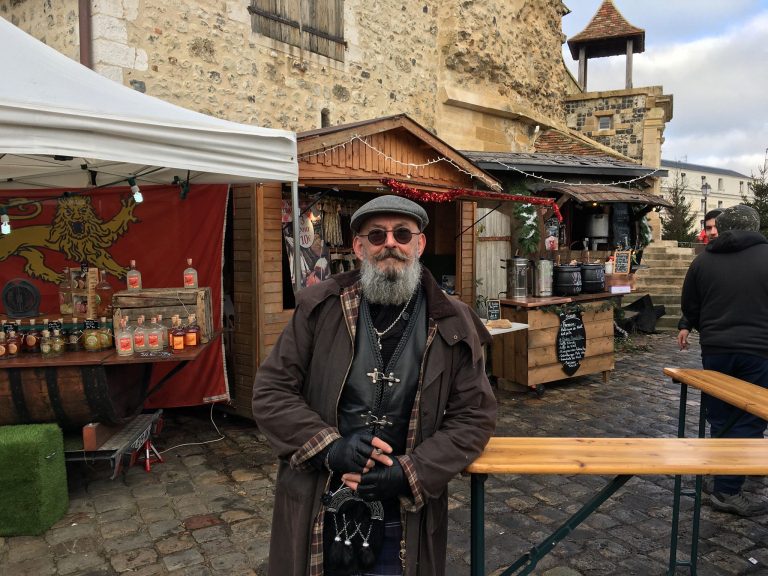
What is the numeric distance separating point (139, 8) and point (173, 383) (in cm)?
438

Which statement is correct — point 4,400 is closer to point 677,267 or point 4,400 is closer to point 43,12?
point 43,12

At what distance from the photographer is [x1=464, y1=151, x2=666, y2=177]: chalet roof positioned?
779cm

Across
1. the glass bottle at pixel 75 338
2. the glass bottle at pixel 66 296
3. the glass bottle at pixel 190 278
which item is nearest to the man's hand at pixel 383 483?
the glass bottle at pixel 75 338

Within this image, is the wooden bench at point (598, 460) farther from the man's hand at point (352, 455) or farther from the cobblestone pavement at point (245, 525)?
the cobblestone pavement at point (245, 525)

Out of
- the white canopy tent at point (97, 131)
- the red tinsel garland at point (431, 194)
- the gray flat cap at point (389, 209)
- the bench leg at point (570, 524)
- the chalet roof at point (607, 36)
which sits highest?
the chalet roof at point (607, 36)

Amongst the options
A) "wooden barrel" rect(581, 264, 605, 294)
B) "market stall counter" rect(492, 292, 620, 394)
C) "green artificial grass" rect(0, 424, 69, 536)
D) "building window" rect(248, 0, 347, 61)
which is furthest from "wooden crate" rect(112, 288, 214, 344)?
"wooden barrel" rect(581, 264, 605, 294)

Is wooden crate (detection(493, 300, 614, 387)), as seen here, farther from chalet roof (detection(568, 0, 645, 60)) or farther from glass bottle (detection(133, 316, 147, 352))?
chalet roof (detection(568, 0, 645, 60))

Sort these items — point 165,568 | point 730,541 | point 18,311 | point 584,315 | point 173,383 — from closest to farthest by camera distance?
1. point 165,568
2. point 730,541
3. point 18,311
4. point 173,383
5. point 584,315

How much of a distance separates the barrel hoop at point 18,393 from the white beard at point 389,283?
2.99 m

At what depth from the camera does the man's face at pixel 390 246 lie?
6.81 ft

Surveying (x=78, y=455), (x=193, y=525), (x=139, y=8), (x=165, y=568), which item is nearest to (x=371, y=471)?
(x=165, y=568)

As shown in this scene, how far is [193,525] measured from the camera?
3.58 metres

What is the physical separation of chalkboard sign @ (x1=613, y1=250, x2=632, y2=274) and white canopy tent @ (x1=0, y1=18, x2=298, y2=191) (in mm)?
5370

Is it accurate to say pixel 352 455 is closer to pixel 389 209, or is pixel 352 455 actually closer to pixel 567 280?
pixel 389 209
